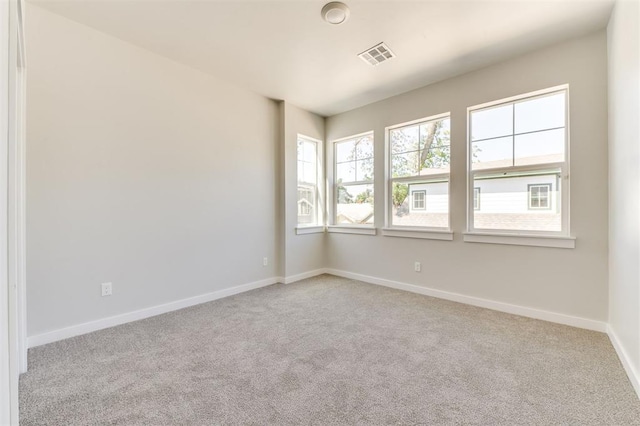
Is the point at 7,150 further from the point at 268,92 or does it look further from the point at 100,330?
the point at 268,92

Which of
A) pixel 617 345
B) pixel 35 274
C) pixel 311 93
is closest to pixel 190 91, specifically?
pixel 311 93

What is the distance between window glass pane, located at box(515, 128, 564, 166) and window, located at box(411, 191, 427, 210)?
109cm

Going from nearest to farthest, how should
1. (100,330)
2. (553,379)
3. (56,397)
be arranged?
(56,397) < (553,379) < (100,330)

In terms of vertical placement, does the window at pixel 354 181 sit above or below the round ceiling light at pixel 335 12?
below

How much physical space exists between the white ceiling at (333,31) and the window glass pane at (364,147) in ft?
3.59

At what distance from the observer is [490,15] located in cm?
230

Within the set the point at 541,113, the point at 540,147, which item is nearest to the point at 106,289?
the point at 540,147

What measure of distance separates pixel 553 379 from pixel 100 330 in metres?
3.56

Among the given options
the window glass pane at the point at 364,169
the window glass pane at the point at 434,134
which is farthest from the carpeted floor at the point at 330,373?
the window glass pane at the point at 364,169

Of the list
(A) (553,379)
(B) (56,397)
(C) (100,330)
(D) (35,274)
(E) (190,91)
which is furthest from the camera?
(E) (190,91)

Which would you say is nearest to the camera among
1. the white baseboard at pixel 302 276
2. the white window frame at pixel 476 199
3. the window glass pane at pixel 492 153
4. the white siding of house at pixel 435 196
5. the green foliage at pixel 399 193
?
the window glass pane at pixel 492 153

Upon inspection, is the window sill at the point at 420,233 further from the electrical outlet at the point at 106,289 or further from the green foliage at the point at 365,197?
the electrical outlet at the point at 106,289

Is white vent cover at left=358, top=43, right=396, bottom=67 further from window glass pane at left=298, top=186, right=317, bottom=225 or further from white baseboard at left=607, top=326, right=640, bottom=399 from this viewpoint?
white baseboard at left=607, top=326, right=640, bottom=399

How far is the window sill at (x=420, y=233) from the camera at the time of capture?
340 centimetres
